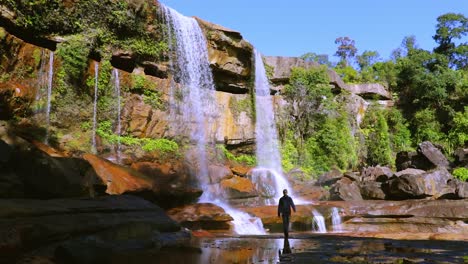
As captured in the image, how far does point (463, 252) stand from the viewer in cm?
979

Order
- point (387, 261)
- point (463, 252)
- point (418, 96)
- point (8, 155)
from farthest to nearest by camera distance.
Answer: point (418, 96)
point (8, 155)
point (463, 252)
point (387, 261)

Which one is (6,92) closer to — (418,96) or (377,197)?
(377,197)

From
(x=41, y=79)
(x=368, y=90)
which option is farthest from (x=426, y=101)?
(x=41, y=79)

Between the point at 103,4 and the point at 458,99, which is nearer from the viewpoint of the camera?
the point at 103,4

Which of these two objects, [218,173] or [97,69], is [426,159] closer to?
[218,173]

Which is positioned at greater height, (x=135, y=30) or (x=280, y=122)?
(x=135, y=30)

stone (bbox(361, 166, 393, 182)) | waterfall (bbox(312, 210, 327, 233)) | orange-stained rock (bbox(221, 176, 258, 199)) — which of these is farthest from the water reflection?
stone (bbox(361, 166, 393, 182))

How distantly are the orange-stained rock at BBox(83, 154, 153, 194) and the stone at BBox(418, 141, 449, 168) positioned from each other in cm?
1998

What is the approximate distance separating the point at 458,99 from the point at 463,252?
33.5 m

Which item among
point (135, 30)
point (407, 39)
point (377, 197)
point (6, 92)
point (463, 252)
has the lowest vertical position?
point (463, 252)

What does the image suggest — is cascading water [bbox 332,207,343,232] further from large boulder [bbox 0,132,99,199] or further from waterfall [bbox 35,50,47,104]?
waterfall [bbox 35,50,47,104]

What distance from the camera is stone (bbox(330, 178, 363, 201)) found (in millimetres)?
22219

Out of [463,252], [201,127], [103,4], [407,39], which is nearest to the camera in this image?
[463,252]

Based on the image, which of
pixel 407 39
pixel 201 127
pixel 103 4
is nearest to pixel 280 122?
pixel 201 127
